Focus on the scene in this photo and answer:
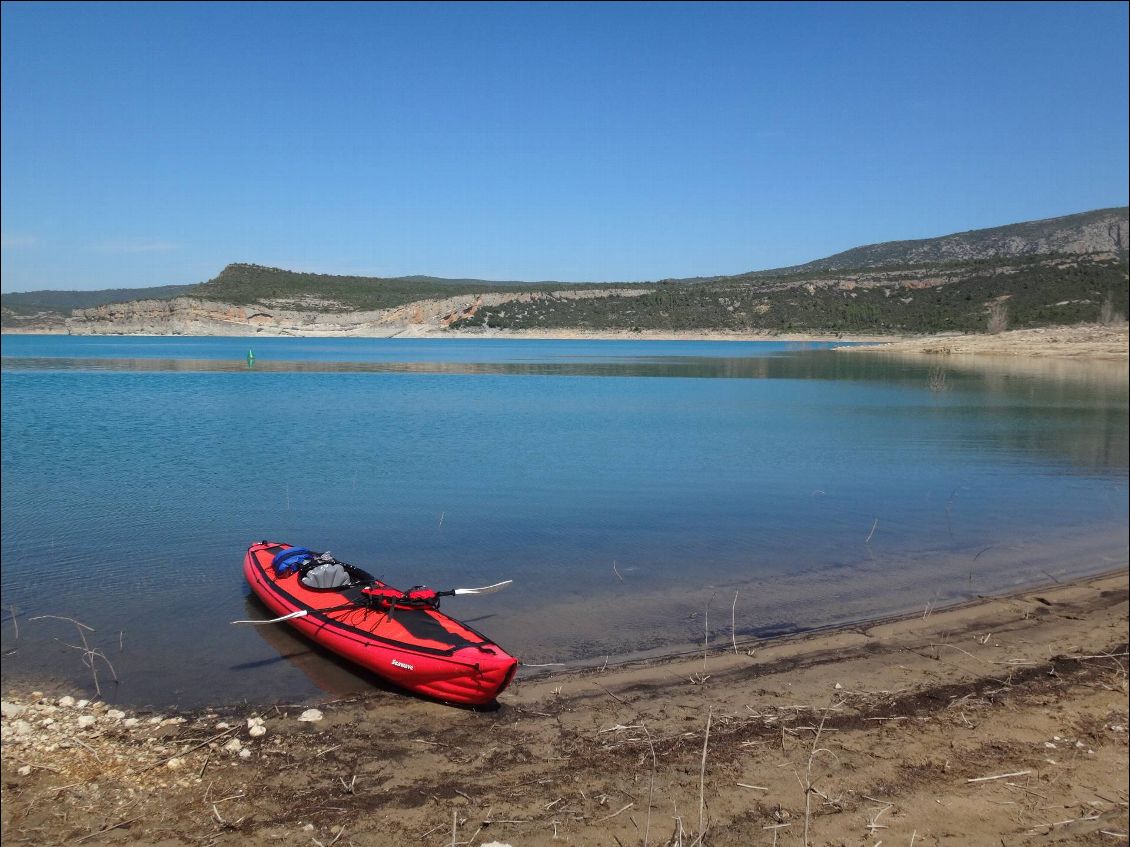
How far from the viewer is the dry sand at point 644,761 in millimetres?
4434

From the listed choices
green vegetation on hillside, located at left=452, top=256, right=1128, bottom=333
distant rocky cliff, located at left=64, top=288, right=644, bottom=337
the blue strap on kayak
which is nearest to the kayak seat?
the blue strap on kayak

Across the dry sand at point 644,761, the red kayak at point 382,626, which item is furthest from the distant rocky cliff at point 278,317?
the dry sand at point 644,761

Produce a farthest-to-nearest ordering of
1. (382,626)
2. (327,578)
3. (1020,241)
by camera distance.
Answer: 1. (1020,241)
2. (327,578)
3. (382,626)

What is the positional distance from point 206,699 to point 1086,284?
256 ft

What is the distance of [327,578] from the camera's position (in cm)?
750

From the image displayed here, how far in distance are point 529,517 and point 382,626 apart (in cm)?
530

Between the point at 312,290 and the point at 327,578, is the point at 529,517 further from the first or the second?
the point at 312,290

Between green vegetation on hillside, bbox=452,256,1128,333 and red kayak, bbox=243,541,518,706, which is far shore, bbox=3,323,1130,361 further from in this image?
red kayak, bbox=243,541,518,706

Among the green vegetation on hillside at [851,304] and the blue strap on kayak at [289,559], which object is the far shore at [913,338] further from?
the blue strap on kayak at [289,559]

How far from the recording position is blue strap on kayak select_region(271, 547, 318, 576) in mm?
7840

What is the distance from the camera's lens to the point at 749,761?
5125 mm

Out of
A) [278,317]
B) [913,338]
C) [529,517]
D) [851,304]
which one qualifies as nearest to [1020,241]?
[851,304]

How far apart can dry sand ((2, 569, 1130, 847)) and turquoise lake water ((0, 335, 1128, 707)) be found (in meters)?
0.79

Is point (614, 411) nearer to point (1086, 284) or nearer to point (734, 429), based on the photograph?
point (734, 429)
